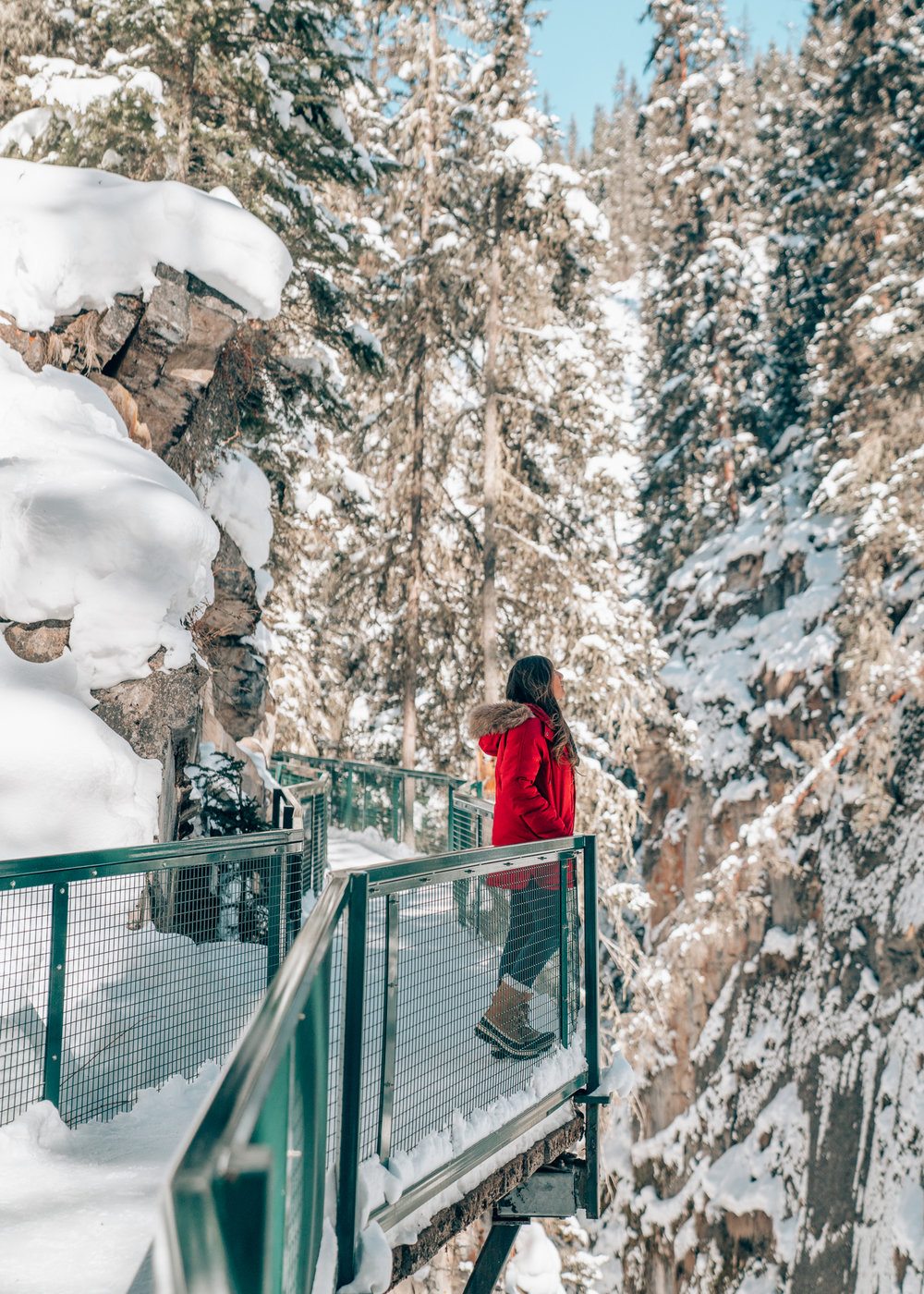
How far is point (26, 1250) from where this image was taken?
2818 millimetres

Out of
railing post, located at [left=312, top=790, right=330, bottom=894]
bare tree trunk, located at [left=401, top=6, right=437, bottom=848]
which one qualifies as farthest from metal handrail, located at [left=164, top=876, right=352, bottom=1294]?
bare tree trunk, located at [left=401, top=6, right=437, bottom=848]

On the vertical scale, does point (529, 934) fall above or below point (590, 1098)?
above

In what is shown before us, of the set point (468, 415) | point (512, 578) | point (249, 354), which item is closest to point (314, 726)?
point (512, 578)

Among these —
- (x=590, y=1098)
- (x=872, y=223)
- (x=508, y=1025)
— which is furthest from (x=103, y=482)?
(x=872, y=223)

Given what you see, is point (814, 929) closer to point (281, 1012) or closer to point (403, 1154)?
point (403, 1154)

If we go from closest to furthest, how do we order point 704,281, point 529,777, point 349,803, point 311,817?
point 529,777 < point 311,817 < point 349,803 < point 704,281

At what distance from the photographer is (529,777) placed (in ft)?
16.2

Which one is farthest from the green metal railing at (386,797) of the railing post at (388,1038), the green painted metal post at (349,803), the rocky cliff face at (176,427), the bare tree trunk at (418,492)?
the railing post at (388,1038)

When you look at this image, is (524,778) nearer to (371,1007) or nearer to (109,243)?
(371,1007)

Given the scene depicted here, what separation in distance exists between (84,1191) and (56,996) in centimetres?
98

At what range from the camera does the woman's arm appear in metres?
4.88

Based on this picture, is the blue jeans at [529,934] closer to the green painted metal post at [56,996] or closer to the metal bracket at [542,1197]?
the metal bracket at [542,1197]

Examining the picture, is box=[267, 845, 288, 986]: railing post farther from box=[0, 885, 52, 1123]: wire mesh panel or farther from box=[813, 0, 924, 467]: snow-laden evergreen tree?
box=[813, 0, 924, 467]: snow-laden evergreen tree

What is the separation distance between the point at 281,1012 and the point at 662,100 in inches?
1187
